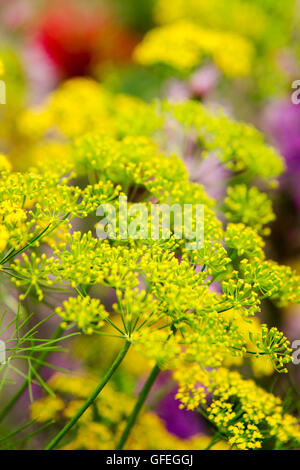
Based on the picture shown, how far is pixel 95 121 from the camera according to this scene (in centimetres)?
72

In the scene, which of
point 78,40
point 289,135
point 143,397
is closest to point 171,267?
point 143,397

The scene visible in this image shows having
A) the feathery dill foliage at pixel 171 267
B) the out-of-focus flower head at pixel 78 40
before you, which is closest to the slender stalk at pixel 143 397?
→ the feathery dill foliage at pixel 171 267

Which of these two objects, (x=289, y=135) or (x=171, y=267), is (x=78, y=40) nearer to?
(x=289, y=135)

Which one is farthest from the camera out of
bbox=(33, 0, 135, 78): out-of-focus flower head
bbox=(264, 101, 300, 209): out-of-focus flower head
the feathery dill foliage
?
bbox=(33, 0, 135, 78): out-of-focus flower head

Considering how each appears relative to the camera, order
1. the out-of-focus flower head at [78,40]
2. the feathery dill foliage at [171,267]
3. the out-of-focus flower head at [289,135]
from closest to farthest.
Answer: the feathery dill foliage at [171,267] < the out-of-focus flower head at [289,135] < the out-of-focus flower head at [78,40]

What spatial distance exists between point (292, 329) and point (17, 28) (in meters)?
1.07

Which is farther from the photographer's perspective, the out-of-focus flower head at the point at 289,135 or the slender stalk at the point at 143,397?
the out-of-focus flower head at the point at 289,135

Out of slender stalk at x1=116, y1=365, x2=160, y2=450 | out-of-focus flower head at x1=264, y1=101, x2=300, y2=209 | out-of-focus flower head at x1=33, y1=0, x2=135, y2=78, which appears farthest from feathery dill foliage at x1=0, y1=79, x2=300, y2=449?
out-of-focus flower head at x1=33, y1=0, x2=135, y2=78

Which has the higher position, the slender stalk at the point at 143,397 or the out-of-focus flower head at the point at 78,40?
the out-of-focus flower head at the point at 78,40

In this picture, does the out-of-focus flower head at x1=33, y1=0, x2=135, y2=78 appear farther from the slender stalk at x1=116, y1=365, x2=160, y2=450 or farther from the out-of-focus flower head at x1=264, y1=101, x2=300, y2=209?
the slender stalk at x1=116, y1=365, x2=160, y2=450

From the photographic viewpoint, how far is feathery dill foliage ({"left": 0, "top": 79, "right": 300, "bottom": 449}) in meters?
0.39

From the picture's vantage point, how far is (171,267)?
400mm

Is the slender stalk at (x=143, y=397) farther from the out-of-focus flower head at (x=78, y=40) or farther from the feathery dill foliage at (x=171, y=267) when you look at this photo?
the out-of-focus flower head at (x=78, y=40)

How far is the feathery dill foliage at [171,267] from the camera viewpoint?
15.2 inches
